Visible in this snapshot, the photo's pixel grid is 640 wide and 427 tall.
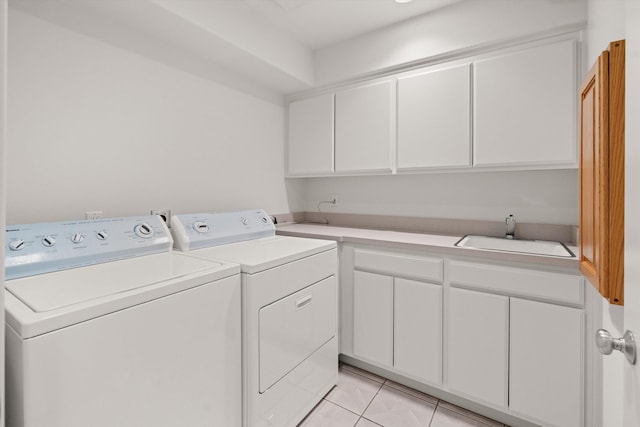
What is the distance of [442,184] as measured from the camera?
7.77 feet

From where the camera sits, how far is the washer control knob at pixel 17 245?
3.59ft

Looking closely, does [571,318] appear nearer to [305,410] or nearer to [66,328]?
[305,410]

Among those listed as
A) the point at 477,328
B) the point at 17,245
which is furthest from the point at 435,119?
the point at 17,245

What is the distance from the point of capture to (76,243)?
1.25 m

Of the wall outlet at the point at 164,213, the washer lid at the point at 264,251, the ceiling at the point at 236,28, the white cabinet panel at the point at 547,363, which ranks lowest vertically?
the white cabinet panel at the point at 547,363

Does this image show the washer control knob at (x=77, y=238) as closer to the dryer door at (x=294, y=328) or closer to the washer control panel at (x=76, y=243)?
the washer control panel at (x=76, y=243)

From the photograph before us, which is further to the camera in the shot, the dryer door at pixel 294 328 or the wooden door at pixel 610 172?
the dryer door at pixel 294 328

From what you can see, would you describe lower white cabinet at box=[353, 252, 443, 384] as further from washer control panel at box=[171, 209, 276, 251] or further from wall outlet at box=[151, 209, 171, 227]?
wall outlet at box=[151, 209, 171, 227]

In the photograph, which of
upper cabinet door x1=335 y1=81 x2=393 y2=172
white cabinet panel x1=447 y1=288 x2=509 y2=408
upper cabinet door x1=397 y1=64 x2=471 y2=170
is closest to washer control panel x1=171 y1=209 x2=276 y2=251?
upper cabinet door x1=335 y1=81 x2=393 y2=172

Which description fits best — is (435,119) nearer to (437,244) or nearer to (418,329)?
(437,244)

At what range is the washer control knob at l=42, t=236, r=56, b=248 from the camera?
117 centimetres

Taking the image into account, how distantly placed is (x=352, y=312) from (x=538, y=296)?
109cm

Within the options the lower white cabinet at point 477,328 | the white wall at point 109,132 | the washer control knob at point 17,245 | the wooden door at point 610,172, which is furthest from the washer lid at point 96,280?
the wooden door at point 610,172

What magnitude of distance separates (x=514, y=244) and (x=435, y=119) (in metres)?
0.98
